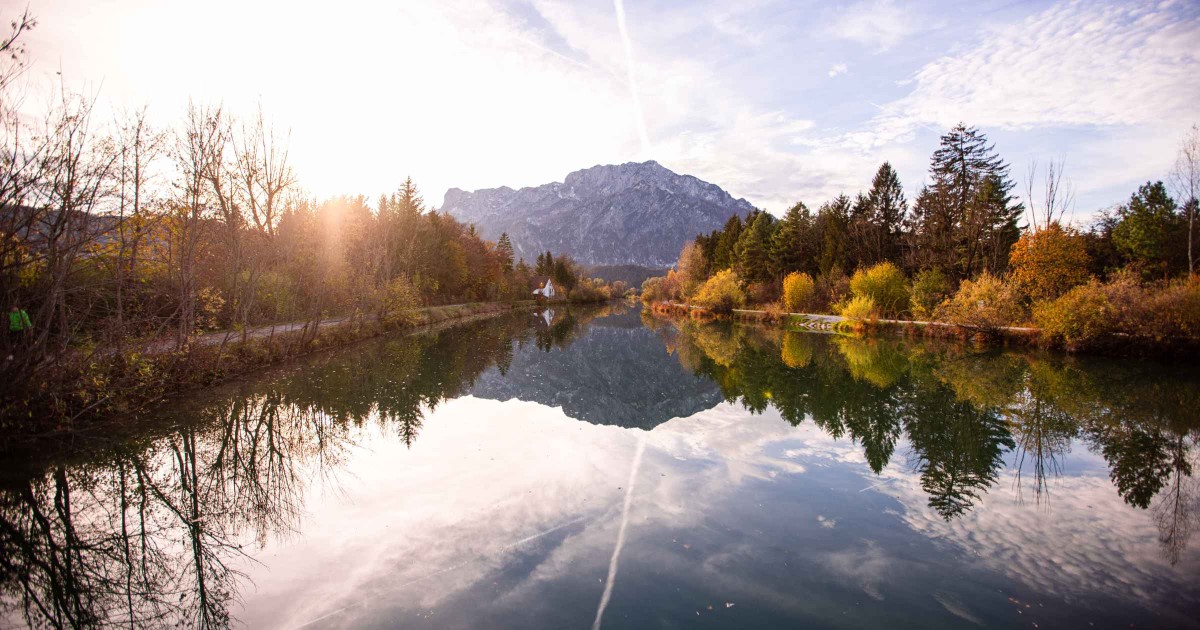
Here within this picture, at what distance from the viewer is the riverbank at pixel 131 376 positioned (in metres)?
8.48

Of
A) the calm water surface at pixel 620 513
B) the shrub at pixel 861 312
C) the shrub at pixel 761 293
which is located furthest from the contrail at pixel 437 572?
the shrub at pixel 761 293

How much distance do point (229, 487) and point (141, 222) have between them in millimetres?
6824

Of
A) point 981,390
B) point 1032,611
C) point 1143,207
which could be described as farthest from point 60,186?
point 1143,207

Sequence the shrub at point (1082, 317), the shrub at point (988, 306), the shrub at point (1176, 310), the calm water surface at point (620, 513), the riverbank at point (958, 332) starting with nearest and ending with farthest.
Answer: the calm water surface at point (620, 513) < the shrub at point (1176, 310) < the riverbank at point (958, 332) < the shrub at point (1082, 317) < the shrub at point (988, 306)

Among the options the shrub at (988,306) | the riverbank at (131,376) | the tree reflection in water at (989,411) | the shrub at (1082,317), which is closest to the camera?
the tree reflection in water at (989,411)

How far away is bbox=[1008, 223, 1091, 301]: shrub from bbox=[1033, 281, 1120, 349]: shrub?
3597 mm

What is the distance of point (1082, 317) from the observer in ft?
62.0

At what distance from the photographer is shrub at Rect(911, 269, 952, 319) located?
2889 centimetres

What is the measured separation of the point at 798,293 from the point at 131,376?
37898 mm

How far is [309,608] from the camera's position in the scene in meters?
4.48

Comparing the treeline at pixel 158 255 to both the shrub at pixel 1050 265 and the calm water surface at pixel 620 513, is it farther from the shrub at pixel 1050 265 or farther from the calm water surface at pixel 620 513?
the shrub at pixel 1050 265

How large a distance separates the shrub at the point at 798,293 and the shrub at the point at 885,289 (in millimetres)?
6613

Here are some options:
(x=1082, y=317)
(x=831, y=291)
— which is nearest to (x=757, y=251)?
(x=831, y=291)

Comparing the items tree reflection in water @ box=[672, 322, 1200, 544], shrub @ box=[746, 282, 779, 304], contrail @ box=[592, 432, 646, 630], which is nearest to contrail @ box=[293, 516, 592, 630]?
contrail @ box=[592, 432, 646, 630]
